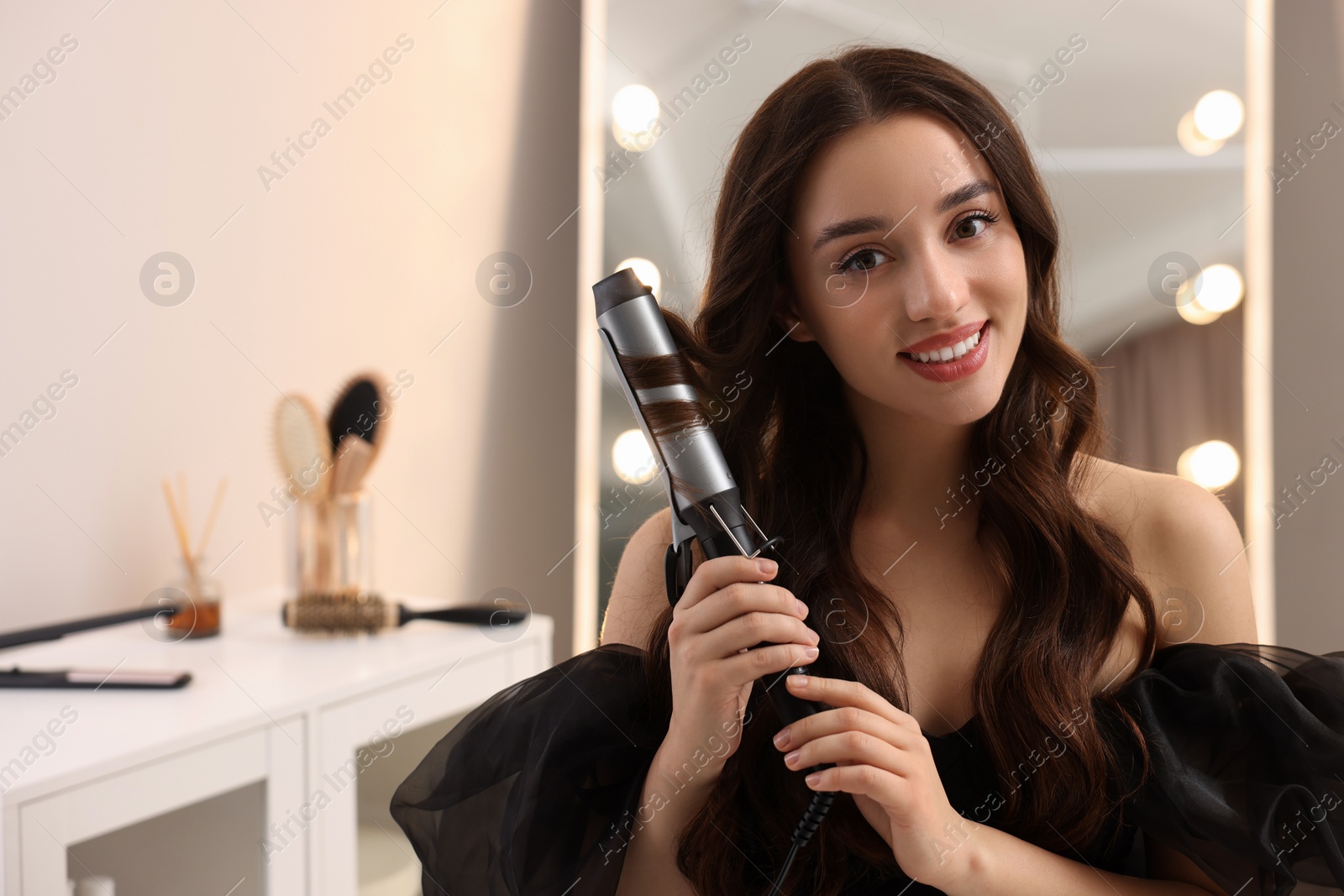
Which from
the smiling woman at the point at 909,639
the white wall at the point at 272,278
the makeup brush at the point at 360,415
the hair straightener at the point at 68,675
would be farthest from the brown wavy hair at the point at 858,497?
the white wall at the point at 272,278

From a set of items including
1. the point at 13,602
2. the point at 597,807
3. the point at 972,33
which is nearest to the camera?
the point at 597,807

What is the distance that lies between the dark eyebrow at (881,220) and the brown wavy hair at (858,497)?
0.19ft

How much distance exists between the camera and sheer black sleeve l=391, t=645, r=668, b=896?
73 centimetres

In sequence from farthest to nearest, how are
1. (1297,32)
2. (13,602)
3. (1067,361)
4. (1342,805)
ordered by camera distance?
(1297,32)
(13,602)
(1067,361)
(1342,805)

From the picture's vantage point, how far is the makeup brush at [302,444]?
139 centimetres

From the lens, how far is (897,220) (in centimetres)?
73

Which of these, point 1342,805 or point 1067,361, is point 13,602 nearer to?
point 1067,361

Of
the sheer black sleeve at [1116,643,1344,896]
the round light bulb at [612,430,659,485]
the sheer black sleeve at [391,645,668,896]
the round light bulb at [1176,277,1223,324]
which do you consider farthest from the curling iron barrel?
the round light bulb at [612,430,659,485]

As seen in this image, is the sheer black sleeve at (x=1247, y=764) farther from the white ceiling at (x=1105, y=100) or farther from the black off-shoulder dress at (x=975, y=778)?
the white ceiling at (x=1105, y=100)

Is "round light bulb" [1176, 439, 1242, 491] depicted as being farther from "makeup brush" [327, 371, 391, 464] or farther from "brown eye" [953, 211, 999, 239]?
"makeup brush" [327, 371, 391, 464]

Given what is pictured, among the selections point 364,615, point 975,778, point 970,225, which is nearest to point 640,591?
point 975,778

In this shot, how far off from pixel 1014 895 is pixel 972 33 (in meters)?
1.31

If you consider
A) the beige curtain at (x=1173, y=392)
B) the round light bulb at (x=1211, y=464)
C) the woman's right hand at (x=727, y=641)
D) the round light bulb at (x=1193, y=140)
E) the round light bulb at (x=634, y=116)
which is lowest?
the woman's right hand at (x=727, y=641)

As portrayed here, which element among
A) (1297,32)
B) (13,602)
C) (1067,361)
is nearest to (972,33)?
(1297,32)
